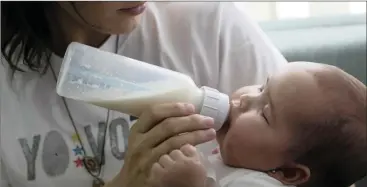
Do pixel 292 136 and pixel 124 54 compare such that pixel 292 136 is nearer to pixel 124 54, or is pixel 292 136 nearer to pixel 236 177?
pixel 236 177

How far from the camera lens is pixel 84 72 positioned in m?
0.82

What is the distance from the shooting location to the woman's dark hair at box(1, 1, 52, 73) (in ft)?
2.97

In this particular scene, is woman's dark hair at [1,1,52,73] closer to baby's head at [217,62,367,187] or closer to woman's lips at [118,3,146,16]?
woman's lips at [118,3,146,16]

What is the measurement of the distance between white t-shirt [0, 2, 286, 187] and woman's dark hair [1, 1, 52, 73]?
1 centimetres

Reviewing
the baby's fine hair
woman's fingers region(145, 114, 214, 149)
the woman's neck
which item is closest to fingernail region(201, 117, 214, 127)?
woman's fingers region(145, 114, 214, 149)

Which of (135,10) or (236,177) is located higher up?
(135,10)

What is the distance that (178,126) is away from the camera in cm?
76

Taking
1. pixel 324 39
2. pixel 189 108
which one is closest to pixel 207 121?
pixel 189 108

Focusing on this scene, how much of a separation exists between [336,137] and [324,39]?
0.76 ft

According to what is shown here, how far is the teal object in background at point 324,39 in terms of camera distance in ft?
3.08

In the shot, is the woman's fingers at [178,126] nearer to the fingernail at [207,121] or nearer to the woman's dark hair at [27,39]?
the fingernail at [207,121]

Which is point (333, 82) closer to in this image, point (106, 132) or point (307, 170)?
point (307, 170)

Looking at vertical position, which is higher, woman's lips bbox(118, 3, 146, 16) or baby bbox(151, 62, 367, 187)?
woman's lips bbox(118, 3, 146, 16)

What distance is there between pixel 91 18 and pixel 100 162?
192 mm
